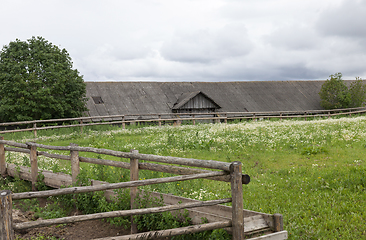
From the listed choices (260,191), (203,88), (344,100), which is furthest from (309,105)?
(260,191)

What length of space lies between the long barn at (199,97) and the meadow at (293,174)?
17452 mm

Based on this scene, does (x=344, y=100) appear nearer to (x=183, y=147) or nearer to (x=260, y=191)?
(x=183, y=147)

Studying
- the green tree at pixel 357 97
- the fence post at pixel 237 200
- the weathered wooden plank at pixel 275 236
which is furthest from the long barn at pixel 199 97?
the weathered wooden plank at pixel 275 236

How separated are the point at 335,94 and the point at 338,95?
135 centimetres

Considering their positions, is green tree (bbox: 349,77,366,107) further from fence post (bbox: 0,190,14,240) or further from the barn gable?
fence post (bbox: 0,190,14,240)

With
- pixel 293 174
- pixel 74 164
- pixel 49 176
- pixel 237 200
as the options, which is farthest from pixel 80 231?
pixel 293 174

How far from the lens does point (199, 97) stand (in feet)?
121

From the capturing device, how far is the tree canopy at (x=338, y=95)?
43.6 m

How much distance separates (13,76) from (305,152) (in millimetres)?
22297

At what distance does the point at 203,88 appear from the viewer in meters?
43.8

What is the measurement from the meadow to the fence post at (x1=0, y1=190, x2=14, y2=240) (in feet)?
10.6

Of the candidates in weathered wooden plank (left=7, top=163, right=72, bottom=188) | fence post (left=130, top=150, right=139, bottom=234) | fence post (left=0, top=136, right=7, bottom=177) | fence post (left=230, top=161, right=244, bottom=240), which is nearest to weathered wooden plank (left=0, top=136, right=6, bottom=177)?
fence post (left=0, top=136, right=7, bottom=177)

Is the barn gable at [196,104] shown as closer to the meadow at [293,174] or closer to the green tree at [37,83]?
the green tree at [37,83]

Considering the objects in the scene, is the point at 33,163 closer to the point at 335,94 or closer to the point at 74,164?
the point at 74,164
